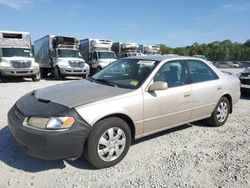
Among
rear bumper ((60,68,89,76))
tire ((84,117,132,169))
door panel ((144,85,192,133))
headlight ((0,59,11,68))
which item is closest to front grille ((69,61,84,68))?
rear bumper ((60,68,89,76))

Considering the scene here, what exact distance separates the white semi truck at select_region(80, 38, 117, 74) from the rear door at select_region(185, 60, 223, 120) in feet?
48.5

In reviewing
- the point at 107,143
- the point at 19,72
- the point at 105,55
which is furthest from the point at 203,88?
the point at 105,55

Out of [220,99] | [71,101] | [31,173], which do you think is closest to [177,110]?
[220,99]

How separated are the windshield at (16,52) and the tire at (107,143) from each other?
1361 cm

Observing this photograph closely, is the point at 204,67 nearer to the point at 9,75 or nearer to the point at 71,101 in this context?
the point at 71,101

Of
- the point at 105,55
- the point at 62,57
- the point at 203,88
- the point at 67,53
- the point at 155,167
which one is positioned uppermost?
the point at 67,53

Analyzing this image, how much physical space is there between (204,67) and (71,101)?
312 centimetres

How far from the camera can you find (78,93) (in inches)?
158

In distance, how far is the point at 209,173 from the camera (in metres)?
3.71

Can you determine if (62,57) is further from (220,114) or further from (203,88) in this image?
(203,88)

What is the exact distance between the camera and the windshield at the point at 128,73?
4420mm

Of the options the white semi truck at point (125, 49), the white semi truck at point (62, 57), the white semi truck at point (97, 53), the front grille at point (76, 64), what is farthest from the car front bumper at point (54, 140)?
the white semi truck at point (125, 49)

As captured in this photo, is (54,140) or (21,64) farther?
(21,64)

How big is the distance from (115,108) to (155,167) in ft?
3.34
